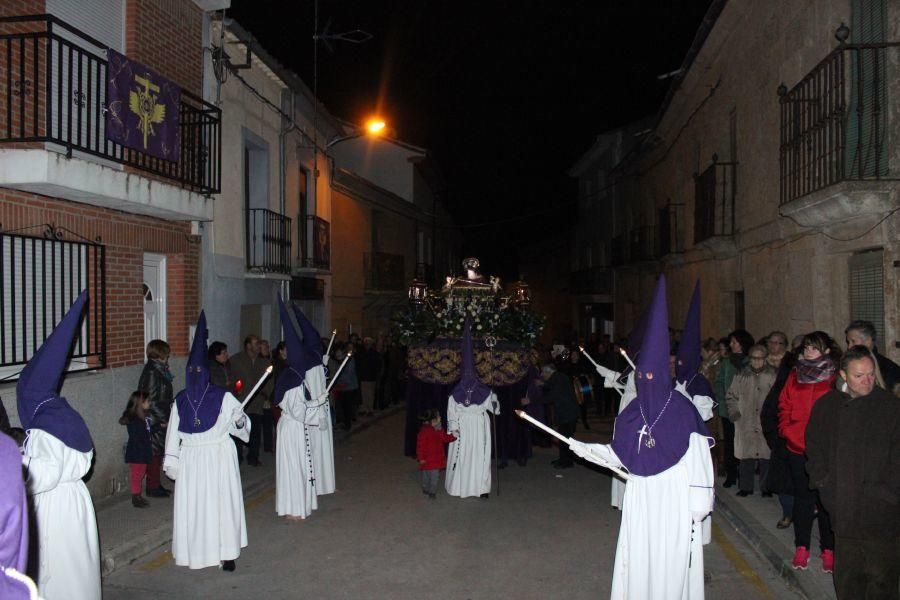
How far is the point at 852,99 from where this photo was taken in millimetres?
9250

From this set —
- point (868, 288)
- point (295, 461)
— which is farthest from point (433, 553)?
point (868, 288)

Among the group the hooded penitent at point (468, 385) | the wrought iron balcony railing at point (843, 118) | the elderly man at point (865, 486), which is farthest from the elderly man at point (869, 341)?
the hooded penitent at point (468, 385)

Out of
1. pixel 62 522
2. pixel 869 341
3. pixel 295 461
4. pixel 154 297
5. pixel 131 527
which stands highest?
pixel 154 297

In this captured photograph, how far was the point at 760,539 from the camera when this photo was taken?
25.0 feet

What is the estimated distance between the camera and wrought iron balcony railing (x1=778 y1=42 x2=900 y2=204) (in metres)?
8.66

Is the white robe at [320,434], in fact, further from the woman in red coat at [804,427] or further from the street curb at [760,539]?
the woman in red coat at [804,427]

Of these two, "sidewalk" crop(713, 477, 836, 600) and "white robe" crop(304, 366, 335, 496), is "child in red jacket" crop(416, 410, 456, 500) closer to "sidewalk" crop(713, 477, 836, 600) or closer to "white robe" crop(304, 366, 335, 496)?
"white robe" crop(304, 366, 335, 496)

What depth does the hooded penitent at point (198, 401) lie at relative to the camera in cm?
708

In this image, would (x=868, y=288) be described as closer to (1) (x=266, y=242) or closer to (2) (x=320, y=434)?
(2) (x=320, y=434)

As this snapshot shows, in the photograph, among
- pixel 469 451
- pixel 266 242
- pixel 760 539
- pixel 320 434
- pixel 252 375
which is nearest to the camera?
pixel 760 539

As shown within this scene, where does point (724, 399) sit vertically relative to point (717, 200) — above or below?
below

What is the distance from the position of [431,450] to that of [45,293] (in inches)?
188

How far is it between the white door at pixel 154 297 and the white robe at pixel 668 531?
7936 mm

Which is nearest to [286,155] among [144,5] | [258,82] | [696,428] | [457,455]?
[258,82]
